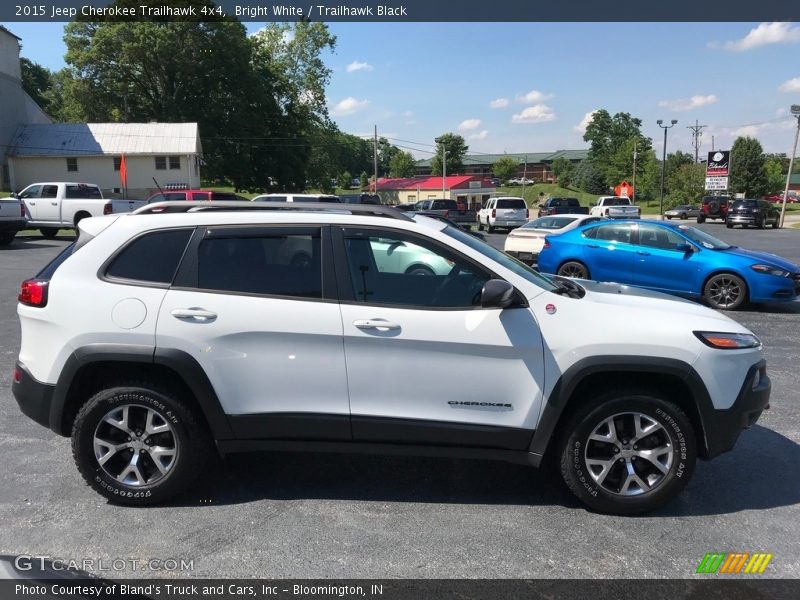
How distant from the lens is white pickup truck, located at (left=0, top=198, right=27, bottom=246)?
19.9m

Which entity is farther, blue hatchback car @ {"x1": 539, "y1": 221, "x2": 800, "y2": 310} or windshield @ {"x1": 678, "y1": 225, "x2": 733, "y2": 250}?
windshield @ {"x1": 678, "y1": 225, "x2": 733, "y2": 250}

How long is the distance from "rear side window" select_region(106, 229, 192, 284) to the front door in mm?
1013

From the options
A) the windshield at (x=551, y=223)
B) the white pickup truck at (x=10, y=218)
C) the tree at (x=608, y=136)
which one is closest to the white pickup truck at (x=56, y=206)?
the white pickup truck at (x=10, y=218)

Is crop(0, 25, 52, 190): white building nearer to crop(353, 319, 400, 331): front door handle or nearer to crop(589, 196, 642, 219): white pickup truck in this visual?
crop(589, 196, 642, 219): white pickup truck

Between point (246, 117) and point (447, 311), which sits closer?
point (447, 311)

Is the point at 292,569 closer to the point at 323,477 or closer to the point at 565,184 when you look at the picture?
the point at 323,477

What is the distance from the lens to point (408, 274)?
3891 mm

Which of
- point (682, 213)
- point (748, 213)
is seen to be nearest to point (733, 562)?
point (748, 213)

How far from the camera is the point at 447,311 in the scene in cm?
359

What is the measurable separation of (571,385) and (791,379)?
13.6 ft

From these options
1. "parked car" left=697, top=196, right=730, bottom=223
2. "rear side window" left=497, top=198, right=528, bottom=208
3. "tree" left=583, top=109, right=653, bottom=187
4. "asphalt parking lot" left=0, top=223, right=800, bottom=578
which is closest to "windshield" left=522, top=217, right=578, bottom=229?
"asphalt parking lot" left=0, top=223, right=800, bottom=578

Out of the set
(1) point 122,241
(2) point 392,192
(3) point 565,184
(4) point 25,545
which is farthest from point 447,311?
(3) point 565,184

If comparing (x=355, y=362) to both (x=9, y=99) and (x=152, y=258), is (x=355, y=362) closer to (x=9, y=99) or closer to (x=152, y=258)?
(x=152, y=258)

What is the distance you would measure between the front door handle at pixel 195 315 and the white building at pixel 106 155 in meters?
40.6
